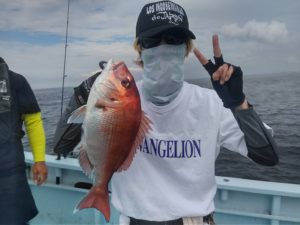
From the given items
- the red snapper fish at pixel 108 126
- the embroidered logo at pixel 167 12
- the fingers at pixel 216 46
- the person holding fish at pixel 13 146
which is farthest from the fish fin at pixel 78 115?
the person holding fish at pixel 13 146

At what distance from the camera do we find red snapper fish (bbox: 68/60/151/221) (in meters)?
1.66

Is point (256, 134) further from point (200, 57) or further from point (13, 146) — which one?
point (13, 146)

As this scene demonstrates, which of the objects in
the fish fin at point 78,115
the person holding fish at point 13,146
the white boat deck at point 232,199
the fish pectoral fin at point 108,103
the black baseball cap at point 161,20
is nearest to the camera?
the fish pectoral fin at point 108,103

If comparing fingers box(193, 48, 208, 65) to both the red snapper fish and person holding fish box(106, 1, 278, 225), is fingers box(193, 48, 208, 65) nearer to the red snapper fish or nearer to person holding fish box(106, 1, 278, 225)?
person holding fish box(106, 1, 278, 225)

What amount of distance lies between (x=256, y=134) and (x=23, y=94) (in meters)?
2.21

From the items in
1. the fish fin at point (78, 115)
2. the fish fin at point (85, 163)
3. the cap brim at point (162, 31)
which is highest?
the cap brim at point (162, 31)

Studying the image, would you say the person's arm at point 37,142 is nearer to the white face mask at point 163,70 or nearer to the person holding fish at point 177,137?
the person holding fish at point 177,137

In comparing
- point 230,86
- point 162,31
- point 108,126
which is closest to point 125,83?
point 108,126

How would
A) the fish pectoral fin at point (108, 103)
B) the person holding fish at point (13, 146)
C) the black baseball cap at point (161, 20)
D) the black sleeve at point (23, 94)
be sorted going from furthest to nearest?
1. the black sleeve at point (23, 94)
2. the person holding fish at point (13, 146)
3. the black baseball cap at point (161, 20)
4. the fish pectoral fin at point (108, 103)

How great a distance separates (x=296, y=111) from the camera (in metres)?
20.6

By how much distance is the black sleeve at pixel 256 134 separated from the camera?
1.91 meters

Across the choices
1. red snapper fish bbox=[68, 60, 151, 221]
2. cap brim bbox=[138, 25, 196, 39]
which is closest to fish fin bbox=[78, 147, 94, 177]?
red snapper fish bbox=[68, 60, 151, 221]

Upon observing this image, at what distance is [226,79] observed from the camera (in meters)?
1.87

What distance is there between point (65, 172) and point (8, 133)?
1.05m
